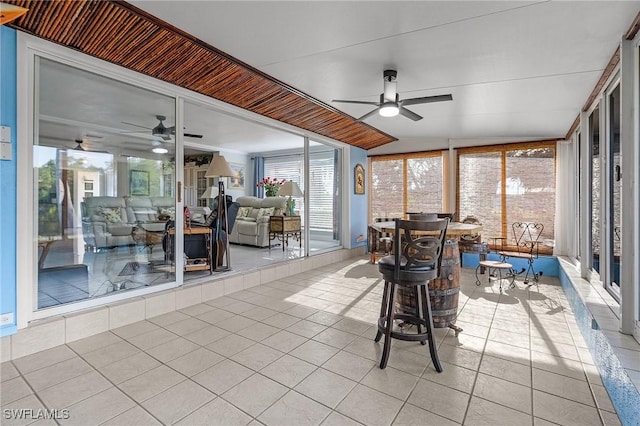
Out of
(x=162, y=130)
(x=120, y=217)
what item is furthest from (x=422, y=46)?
(x=120, y=217)

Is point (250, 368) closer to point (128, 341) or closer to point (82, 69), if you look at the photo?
point (128, 341)

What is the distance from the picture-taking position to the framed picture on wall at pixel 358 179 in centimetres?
681

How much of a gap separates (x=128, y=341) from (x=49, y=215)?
1198 millimetres

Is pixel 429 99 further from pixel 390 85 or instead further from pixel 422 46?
pixel 422 46

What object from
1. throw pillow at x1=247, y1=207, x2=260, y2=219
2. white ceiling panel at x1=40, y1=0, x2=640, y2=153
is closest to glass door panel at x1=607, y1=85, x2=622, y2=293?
white ceiling panel at x1=40, y1=0, x2=640, y2=153

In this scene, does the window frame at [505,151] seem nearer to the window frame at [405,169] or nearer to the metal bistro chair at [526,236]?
the metal bistro chair at [526,236]

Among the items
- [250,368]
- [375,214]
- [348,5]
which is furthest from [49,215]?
[375,214]

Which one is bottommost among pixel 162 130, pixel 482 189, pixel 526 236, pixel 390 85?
pixel 526 236

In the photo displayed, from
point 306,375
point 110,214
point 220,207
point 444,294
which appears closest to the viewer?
point 306,375

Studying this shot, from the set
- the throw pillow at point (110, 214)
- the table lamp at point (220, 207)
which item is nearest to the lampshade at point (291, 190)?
the table lamp at point (220, 207)

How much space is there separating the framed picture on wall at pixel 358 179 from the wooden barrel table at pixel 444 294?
417 cm

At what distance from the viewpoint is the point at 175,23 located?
247 centimetres

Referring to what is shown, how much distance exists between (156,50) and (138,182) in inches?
48.9

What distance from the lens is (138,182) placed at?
10.4ft
